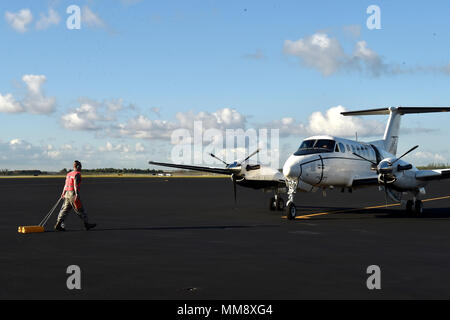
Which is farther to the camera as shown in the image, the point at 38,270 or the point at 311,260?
the point at 311,260

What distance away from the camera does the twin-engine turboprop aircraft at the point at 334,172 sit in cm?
2095

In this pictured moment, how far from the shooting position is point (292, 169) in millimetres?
20406

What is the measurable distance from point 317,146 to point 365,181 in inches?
108

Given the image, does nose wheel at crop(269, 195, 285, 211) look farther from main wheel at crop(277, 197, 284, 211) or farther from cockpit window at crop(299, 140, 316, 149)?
cockpit window at crop(299, 140, 316, 149)

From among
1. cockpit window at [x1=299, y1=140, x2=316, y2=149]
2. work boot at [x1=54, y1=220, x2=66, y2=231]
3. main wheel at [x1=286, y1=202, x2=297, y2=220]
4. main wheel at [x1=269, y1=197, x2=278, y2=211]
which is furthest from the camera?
main wheel at [x1=269, y1=197, x2=278, y2=211]

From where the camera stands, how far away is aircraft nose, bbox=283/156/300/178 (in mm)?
20406

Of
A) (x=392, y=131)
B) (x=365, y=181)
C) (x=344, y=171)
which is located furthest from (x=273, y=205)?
(x=392, y=131)

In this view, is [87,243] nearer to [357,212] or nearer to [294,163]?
[294,163]

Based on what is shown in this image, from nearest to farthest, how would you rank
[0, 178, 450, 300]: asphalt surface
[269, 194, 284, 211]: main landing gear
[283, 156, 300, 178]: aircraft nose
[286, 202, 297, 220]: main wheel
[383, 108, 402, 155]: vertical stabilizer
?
1. [0, 178, 450, 300]: asphalt surface
2. [286, 202, 297, 220]: main wheel
3. [283, 156, 300, 178]: aircraft nose
4. [269, 194, 284, 211]: main landing gear
5. [383, 108, 402, 155]: vertical stabilizer

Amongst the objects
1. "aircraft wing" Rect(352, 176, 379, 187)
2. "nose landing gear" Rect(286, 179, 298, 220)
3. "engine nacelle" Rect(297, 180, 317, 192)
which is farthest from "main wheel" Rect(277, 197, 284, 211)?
"nose landing gear" Rect(286, 179, 298, 220)

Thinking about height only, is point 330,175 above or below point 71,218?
above
